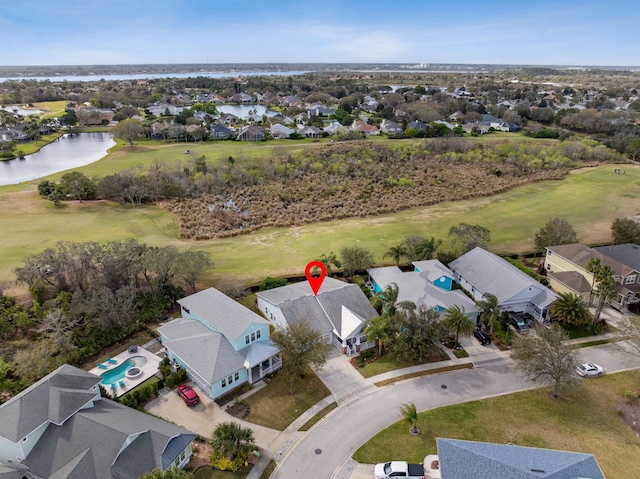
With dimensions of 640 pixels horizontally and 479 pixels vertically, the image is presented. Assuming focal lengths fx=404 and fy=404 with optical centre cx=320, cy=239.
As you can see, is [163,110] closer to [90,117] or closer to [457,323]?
[90,117]

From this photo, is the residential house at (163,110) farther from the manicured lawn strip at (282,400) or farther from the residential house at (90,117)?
the manicured lawn strip at (282,400)

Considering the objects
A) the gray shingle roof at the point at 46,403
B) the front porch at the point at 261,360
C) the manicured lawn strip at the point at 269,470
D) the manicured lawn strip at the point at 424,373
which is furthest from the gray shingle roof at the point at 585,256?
the gray shingle roof at the point at 46,403

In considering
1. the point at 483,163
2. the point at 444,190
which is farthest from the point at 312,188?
the point at 483,163

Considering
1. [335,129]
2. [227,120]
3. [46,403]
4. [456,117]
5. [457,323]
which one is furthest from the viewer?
[456,117]

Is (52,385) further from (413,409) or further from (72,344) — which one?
(413,409)

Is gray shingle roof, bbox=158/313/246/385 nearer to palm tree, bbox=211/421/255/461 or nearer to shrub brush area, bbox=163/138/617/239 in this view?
palm tree, bbox=211/421/255/461

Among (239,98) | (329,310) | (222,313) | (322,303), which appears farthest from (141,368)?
(239,98)
